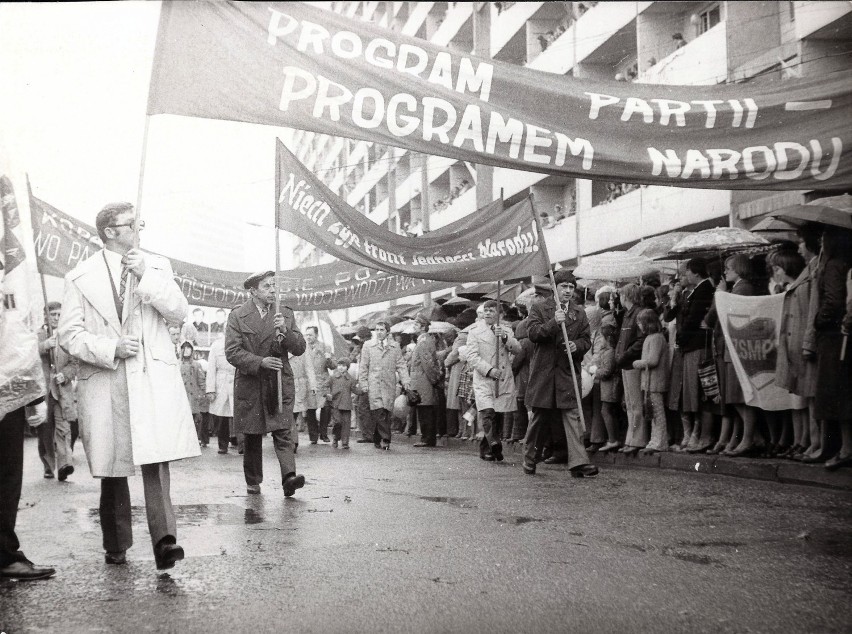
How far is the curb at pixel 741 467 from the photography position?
913cm

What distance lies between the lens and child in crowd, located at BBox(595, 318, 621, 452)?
12914mm

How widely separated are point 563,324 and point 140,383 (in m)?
6.06

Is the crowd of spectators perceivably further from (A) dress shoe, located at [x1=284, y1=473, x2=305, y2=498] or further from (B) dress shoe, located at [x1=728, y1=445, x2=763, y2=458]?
(A) dress shoe, located at [x1=284, y1=473, x2=305, y2=498]

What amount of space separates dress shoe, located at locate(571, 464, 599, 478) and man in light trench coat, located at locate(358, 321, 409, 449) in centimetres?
713

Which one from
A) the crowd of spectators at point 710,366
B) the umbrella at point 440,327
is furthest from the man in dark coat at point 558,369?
the umbrella at point 440,327

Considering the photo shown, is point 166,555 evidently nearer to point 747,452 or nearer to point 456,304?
point 747,452

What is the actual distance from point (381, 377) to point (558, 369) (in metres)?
7.66

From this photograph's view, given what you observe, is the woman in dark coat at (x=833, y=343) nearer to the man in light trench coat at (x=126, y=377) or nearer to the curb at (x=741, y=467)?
the curb at (x=741, y=467)

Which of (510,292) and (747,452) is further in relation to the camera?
(510,292)

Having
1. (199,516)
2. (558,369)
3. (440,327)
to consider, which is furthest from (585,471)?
(440,327)

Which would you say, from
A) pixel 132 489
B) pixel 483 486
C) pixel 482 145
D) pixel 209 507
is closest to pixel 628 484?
pixel 483 486

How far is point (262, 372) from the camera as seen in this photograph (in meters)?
9.59

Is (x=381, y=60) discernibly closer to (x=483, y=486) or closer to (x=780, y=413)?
(x=483, y=486)

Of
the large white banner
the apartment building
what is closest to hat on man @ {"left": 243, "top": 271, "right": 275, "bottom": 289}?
the apartment building
